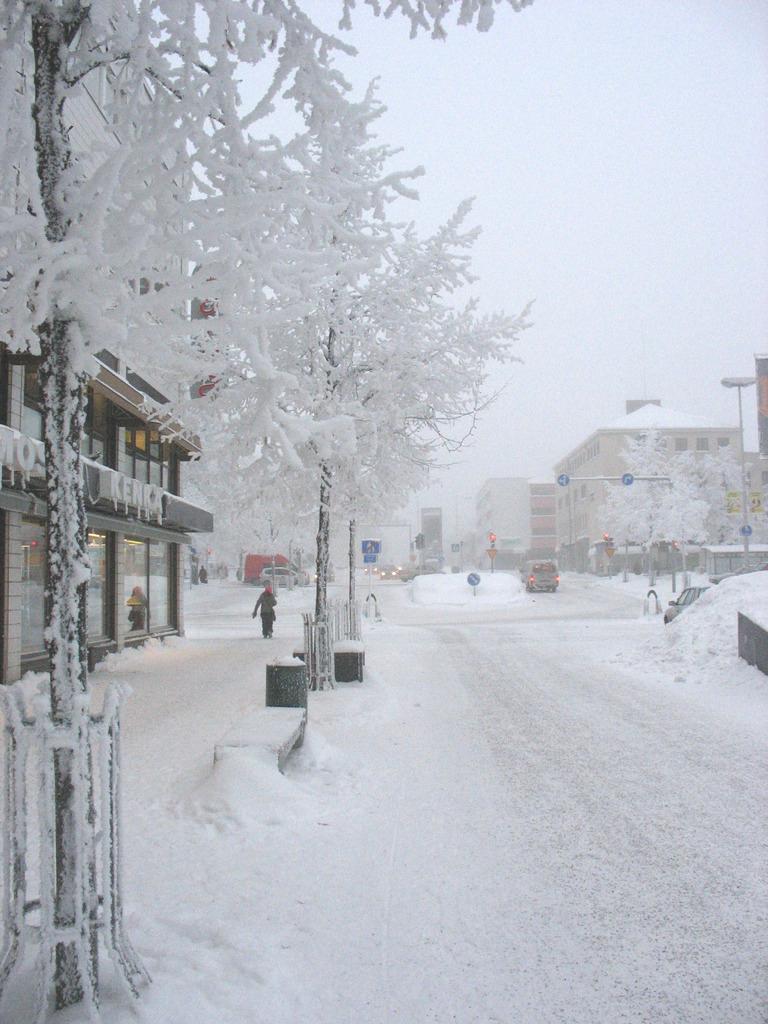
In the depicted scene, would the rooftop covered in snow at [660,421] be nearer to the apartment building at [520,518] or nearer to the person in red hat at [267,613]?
the apartment building at [520,518]

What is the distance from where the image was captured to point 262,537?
2082 inches

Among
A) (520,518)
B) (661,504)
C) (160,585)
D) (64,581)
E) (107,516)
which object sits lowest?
(160,585)

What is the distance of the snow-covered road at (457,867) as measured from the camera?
3396mm

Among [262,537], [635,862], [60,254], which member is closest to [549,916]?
[635,862]

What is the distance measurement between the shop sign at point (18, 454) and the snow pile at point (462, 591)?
30824mm

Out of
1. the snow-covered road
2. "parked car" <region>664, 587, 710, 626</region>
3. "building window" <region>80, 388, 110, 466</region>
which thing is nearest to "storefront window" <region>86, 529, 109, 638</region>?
"building window" <region>80, 388, 110, 466</region>

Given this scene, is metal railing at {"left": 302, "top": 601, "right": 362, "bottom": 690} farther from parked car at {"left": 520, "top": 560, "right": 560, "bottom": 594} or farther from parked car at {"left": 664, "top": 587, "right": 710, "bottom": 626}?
parked car at {"left": 520, "top": 560, "right": 560, "bottom": 594}

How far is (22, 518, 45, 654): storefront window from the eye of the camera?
524 inches

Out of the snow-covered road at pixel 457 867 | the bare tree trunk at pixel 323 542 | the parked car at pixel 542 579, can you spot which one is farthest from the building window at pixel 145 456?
the parked car at pixel 542 579

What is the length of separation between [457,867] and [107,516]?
40.5ft

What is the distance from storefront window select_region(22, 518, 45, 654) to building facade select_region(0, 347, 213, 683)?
0.06ft

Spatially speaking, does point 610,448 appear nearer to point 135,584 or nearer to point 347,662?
point 135,584

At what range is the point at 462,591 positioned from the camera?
1736 inches

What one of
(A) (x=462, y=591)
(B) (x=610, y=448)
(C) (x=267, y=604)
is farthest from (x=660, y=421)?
(C) (x=267, y=604)
